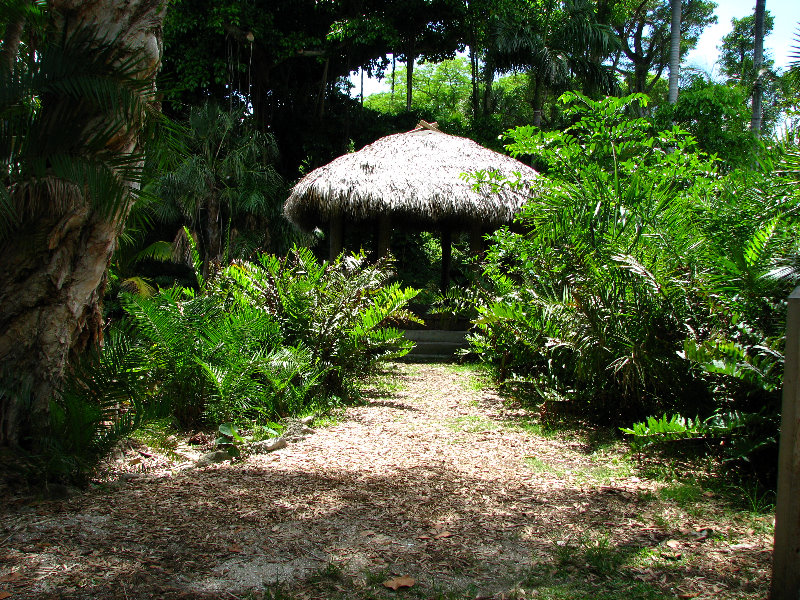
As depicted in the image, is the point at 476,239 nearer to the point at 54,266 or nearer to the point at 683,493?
the point at 683,493

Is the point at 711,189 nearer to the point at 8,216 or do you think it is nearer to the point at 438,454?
the point at 438,454

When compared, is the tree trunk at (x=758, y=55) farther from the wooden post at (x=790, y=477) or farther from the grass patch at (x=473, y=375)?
the wooden post at (x=790, y=477)

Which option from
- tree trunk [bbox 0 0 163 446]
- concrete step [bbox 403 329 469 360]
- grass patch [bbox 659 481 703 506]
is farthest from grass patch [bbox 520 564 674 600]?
concrete step [bbox 403 329 469 360]

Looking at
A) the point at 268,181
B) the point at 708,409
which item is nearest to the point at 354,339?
the point at 708,409

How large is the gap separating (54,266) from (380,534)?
87.9 inches

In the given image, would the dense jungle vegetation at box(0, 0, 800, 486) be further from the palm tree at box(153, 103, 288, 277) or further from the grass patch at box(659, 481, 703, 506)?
the palm tree at box(153, 103, 288, 277)

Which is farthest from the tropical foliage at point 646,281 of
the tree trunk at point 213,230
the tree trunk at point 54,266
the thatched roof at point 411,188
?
the tree trunk at point 213,230

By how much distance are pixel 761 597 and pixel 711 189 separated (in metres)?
3.36

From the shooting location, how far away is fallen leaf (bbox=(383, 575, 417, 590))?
2.34 meters

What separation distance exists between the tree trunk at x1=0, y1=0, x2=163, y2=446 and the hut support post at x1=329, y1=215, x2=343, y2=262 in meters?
8.66

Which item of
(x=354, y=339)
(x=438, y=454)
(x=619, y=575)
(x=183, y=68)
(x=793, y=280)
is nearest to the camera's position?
(x=619, y=575)

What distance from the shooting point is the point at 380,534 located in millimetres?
2861

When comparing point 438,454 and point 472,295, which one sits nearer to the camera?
point 438,454

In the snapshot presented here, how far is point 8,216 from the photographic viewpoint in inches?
120
